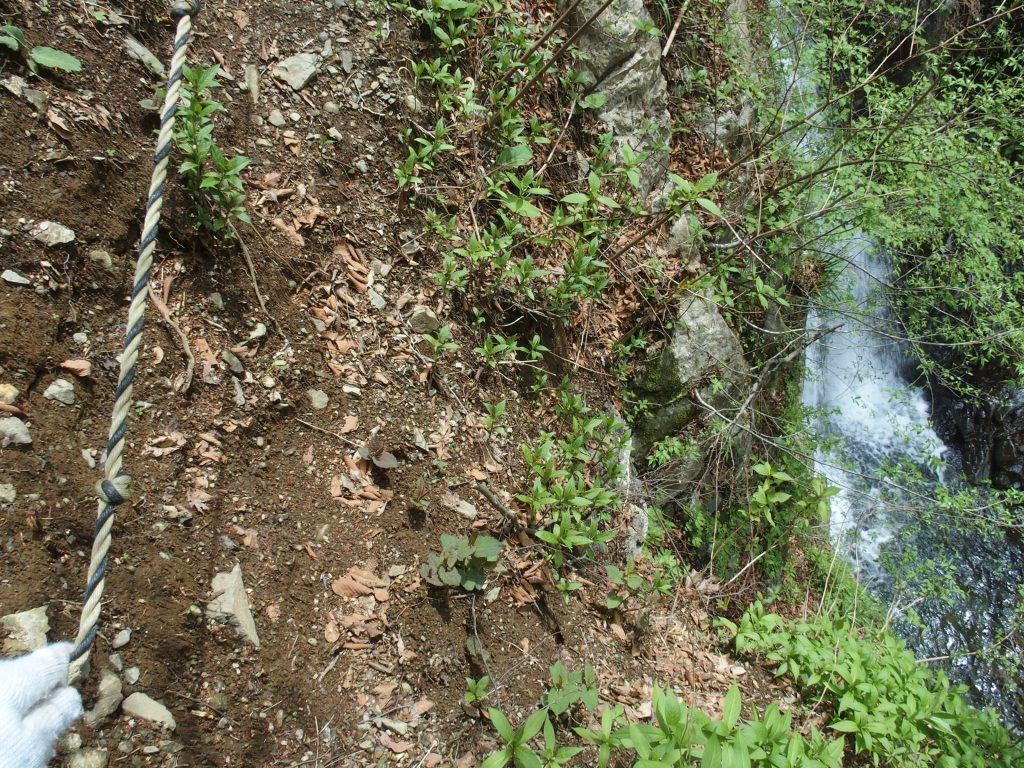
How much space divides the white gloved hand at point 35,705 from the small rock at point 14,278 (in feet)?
4.09

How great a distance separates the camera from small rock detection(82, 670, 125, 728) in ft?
A: 5.83

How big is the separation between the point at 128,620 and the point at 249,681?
1.55ft

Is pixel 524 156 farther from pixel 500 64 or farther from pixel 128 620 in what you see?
pixel 128 620

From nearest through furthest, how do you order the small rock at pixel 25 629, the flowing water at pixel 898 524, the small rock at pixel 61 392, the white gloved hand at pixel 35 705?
1. the white gloved hand at pixel 35 705
2. the small rock at pixel 25 629
3. the small rock at pixel 61 392
4. the flowing water at pixel 898 524

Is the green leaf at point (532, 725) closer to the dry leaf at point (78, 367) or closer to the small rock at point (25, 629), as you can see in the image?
the small rock at point (25, 629)

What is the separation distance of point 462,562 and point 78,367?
68.7 inches

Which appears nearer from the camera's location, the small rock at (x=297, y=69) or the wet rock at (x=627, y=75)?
the small rock at (x=297, y=69)

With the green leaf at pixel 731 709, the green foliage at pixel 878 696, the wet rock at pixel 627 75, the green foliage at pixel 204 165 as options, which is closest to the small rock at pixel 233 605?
the green foliage at pixel 204 165

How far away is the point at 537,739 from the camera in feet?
9.09

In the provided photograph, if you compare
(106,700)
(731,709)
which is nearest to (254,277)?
(106,700)

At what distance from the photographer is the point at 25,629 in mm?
1712

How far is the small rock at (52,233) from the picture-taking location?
7.20ft

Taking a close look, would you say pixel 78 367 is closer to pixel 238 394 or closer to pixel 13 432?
pixel 13 432

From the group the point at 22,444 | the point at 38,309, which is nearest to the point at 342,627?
the point at 22,444
